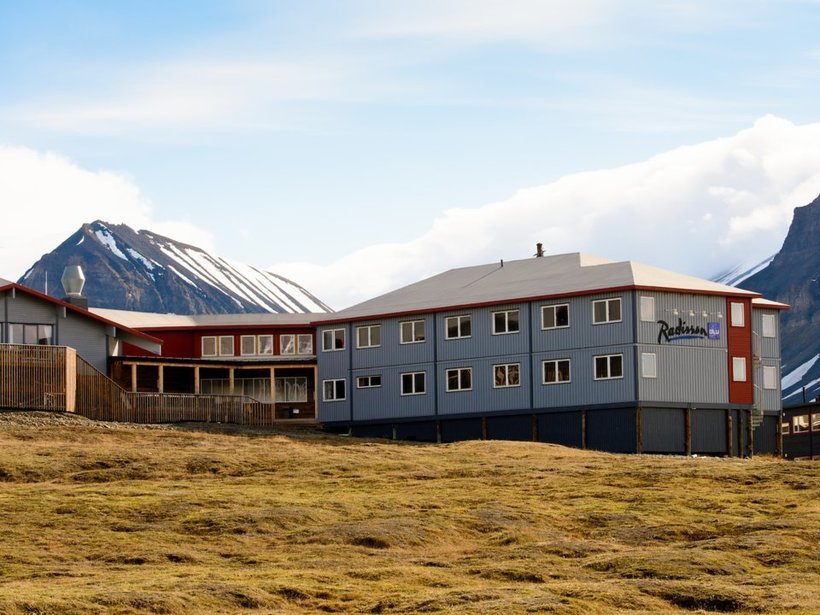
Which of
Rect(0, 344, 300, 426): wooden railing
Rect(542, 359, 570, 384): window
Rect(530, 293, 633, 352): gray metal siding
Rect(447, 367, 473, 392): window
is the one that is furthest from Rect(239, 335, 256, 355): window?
Rect(542, 359, 570, 384): window

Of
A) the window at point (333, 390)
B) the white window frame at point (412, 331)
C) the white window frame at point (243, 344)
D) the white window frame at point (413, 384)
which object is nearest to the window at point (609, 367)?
the white window frame at point (413, 384)

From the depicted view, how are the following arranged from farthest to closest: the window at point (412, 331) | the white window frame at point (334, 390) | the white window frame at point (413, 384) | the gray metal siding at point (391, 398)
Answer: the white window frame at point (334, 390), the window at point (412, 331), the white window frame at point (413, 384), the gray metal siding at point (391, 398)

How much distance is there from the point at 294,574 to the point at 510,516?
Answer: 10831 mm

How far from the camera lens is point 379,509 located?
1774 inches

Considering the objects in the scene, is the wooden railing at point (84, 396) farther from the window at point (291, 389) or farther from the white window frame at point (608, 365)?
the white window frame at point (608, 365)

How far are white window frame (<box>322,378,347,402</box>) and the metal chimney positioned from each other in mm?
14788

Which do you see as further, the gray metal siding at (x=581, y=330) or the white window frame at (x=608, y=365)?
the gray metal siding at (x=581, y=330)

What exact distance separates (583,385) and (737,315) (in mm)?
9333

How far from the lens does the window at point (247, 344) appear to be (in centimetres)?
10256

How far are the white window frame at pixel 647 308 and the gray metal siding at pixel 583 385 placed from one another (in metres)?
1.83

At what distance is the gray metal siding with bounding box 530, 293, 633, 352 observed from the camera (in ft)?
250

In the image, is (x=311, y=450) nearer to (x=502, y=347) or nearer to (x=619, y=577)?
(x=502, y=347)

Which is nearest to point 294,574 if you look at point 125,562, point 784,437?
point 125,562

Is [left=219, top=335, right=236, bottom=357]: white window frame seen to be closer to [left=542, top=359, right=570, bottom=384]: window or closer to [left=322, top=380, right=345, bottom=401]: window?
[left=322, top=380, right=345, bottom=401]: window
